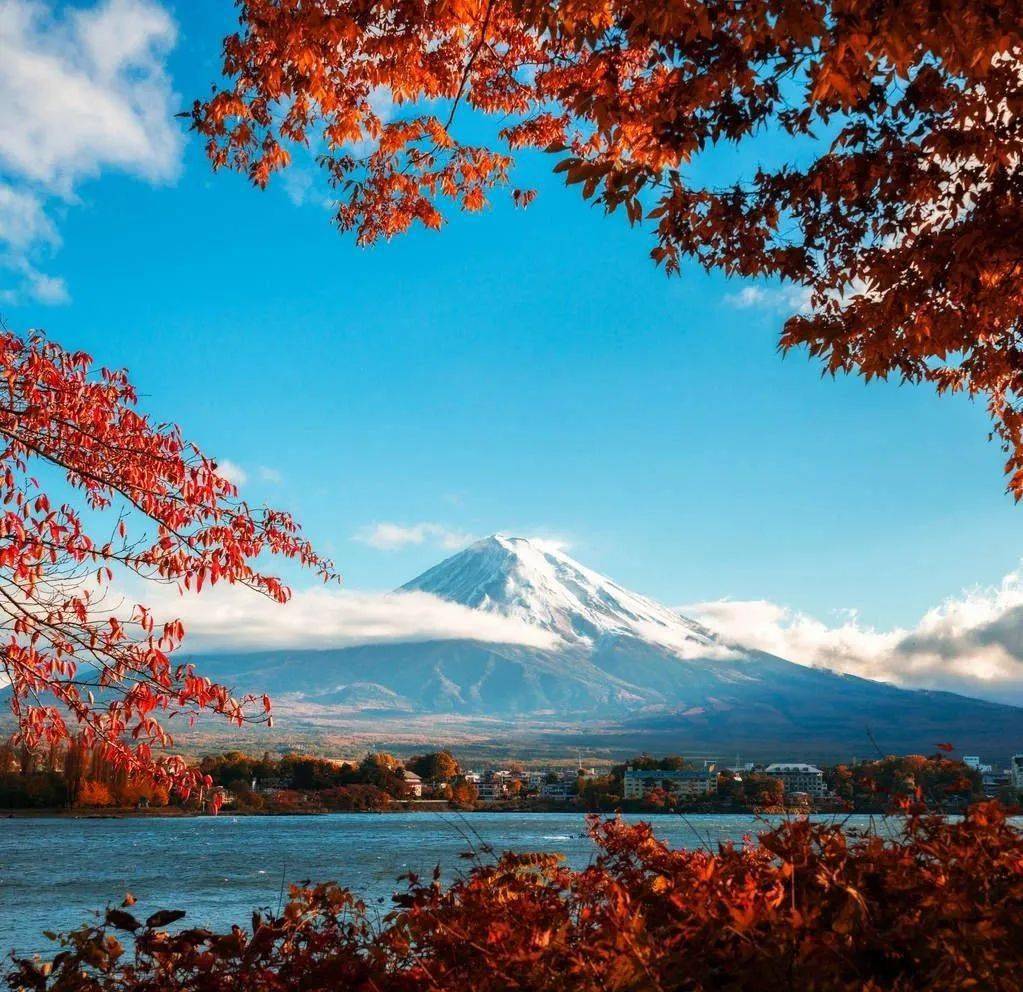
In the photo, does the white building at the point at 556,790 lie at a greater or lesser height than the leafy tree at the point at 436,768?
lesser

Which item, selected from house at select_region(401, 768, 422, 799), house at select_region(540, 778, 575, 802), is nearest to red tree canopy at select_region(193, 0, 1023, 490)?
house at select_region(401, 768, 422, 799)

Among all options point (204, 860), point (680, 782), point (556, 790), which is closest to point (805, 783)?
point (204, 860)

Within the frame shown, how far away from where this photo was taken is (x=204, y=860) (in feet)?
193

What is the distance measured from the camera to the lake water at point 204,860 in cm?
3231

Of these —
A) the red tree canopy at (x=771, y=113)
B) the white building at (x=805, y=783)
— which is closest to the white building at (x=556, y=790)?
the white building at (x=805, y=783)

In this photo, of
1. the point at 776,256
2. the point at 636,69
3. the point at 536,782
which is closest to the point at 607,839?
the point at 776,256

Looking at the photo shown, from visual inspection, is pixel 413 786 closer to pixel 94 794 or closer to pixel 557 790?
pixel 557 790

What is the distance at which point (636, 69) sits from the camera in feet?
19.5

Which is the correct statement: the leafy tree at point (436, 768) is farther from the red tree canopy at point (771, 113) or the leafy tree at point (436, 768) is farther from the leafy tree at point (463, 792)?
the red tree canopy at point (771, 113)

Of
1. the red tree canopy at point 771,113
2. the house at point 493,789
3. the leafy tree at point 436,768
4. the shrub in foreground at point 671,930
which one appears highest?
the red tree canopy at point 771,113

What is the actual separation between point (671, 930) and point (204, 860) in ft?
203

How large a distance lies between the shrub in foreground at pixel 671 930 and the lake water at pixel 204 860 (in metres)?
8.92

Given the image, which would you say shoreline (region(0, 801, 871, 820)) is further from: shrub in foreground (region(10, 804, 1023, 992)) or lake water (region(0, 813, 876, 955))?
shrub in foreground (region(10, 804, 1023, 992))

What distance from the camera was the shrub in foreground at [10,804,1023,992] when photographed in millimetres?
2768
